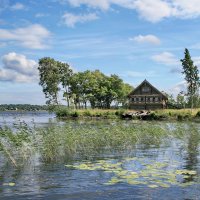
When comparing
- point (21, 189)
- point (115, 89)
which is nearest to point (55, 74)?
point (115, 89)

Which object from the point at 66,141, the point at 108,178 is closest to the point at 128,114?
the point at 66,141

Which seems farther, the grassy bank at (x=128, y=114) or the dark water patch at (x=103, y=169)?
the grassy bank at (x=128, y=114)

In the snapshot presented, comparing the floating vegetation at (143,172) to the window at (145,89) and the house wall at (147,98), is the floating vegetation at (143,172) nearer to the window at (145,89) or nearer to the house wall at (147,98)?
the house wall at (147,98)

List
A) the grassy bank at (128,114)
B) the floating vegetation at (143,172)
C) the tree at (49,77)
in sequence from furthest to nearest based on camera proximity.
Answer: the tree at (49,77) < the grassy bank at (128,114) < the floating vegetation at (143,172)

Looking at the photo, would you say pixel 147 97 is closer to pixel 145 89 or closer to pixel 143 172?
pixel 145 89

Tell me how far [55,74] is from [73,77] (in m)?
6.42

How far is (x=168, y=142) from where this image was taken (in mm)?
29641

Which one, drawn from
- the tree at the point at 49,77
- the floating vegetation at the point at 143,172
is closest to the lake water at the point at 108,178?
the floating vegetation at the point at 143,172

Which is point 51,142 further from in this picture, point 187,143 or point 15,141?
point 187,143

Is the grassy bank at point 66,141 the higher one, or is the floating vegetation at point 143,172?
the grassy bank at point 66,141

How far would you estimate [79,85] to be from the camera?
356ft

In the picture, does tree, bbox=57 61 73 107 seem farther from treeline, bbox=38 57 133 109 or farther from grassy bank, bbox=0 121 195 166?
grassy bank, bbox=0 121 195 166

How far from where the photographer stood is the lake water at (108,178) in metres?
13.1

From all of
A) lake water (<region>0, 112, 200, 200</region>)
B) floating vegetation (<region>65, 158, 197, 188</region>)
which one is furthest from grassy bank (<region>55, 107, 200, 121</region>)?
floating vegetation (<region>65, 158, 197, 188</region>)
